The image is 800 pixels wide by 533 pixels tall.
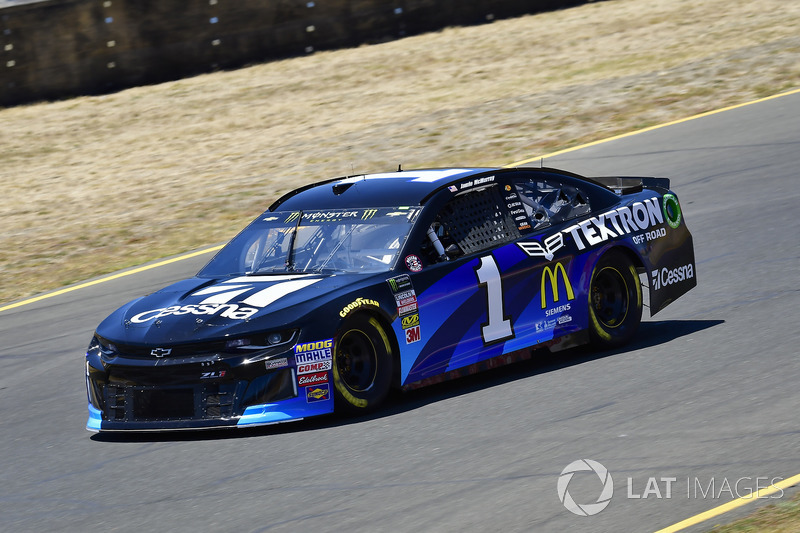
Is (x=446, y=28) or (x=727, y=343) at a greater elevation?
(x=446, y=28)

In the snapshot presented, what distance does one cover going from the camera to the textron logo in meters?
5.40

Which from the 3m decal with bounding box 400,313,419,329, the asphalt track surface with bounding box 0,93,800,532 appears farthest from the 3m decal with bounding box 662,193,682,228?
the 3m decal with bounding box 400,313,419,329

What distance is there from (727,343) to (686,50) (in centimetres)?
1322

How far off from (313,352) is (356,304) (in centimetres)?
42

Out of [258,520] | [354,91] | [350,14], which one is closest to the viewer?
[258,520]

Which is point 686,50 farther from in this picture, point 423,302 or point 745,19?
point 423,302

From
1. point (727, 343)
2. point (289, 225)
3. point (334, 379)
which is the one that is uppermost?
point (289, 225)

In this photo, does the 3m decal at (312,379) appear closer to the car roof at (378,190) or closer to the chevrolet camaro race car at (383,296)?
the chevrolet camaro race car at (383,296)

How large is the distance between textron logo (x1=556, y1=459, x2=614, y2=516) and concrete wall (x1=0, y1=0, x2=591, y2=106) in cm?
1609

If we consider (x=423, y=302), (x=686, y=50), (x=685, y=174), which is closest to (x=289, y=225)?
(x=423, y=302)

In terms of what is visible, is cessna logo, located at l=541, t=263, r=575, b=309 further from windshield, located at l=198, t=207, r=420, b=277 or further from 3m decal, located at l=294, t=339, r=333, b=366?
3m decal, located at l=294, t=339, r=333, b=366

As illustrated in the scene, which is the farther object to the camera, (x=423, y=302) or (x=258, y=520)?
(x=423, y=302)

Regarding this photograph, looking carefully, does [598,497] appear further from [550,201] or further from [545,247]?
[550,201]

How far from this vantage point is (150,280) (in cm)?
1200
